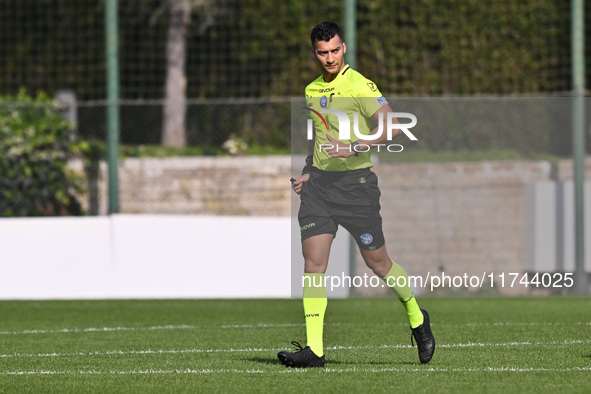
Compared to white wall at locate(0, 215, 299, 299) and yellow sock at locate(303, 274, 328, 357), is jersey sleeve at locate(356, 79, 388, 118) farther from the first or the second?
white wall at locate(0, 215, 299, 299)

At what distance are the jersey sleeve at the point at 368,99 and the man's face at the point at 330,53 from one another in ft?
0.61

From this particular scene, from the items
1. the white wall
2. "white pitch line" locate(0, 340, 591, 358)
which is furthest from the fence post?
"white pitch line" locate(0, 340, 591, 358)

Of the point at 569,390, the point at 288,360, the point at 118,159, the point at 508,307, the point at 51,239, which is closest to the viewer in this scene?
the point at 569,390

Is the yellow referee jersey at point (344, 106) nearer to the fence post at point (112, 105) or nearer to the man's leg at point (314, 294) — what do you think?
the man's leg at point (314, 294)

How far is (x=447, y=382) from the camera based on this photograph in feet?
20.6

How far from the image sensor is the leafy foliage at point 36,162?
14.5m

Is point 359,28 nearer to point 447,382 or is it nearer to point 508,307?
→ point 508,307

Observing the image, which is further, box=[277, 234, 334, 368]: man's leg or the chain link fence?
the chain link fence

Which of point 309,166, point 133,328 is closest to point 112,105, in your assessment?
point 133,328

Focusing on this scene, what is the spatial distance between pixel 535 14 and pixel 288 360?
1018 centimetres

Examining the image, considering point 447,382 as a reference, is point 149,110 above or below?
above

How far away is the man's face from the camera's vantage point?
22.4 feet

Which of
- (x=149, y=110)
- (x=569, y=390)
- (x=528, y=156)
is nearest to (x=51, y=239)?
(x=149, y=110)

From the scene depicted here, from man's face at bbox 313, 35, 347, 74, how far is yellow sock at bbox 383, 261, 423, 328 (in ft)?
4.17
